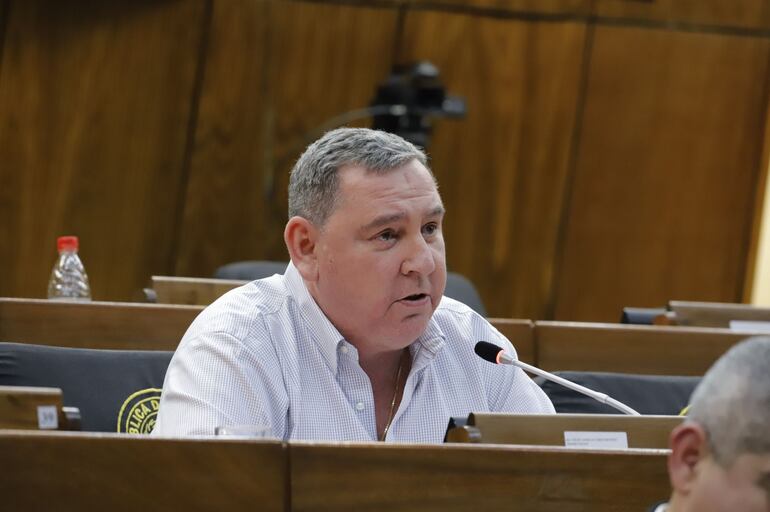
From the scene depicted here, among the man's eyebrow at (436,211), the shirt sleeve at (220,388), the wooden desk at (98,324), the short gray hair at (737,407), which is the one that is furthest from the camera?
the wooden desk at (98,324)

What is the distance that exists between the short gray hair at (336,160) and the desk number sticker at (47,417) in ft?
2.56

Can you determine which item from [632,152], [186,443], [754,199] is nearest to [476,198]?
[632,152]

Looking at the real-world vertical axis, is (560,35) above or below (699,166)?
above

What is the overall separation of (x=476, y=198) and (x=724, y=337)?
3521 mm

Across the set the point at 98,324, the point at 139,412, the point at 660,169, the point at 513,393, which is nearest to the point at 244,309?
the point at 139,412

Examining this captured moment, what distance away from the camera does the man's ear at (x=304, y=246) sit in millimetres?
2457

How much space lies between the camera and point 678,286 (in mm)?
7039

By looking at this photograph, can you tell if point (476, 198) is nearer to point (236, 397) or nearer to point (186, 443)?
point (236, 397)

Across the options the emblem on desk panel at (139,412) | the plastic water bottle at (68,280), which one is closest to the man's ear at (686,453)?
the emblem on desk panel at (139,412)

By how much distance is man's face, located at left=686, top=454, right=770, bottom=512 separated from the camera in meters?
1.18

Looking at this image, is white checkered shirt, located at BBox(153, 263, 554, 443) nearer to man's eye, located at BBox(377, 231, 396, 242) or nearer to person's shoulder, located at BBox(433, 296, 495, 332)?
person's shoulder, located at BBox(433, 296, 495, 332)

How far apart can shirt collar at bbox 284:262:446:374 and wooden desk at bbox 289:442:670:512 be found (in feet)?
2.70

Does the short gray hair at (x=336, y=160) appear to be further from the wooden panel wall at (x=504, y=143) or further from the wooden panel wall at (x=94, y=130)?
the wooden panel wall at (x=504, y=143)

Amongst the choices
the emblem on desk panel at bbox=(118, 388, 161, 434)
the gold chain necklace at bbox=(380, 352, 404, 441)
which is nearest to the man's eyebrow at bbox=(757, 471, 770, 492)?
the gold chain necklace at bbox=(380, 352, 404, 441)
